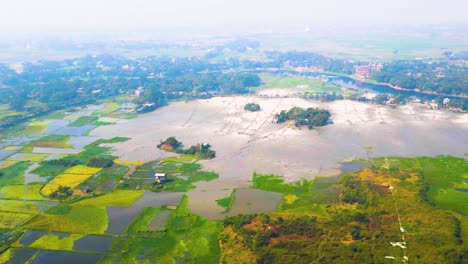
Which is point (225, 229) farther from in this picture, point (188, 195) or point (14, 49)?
point (14, 49)

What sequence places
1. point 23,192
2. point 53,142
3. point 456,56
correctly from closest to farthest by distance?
point 23,192 < point 53,142 < point 456,56

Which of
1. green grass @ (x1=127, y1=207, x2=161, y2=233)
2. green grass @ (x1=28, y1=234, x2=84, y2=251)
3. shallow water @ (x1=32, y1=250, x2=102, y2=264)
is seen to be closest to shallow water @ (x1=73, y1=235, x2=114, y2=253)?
green grass @ (x1=28, y1=234, x2=84, y2=251)

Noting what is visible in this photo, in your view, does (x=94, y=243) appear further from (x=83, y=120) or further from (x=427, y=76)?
(x=427, y=76)

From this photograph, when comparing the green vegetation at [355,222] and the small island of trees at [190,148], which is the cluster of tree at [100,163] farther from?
the green vegetation at [355,222]

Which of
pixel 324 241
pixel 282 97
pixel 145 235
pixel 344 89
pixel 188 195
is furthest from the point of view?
pixel 344 89

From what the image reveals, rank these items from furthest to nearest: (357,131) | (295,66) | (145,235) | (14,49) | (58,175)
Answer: (14,49), (295,66), (357,131), (58,175), (145,235)

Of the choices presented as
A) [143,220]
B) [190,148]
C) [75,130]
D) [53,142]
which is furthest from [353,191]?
[75,130]

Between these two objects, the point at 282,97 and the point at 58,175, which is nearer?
the point at 58,175

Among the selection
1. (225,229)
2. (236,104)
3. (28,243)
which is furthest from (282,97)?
(28,243)
